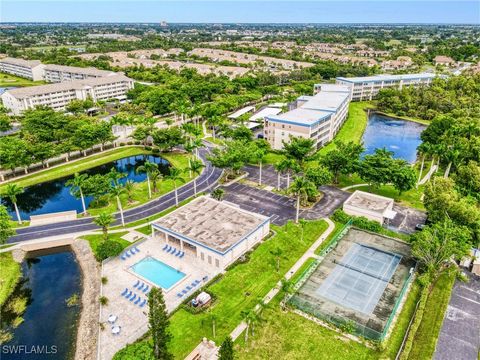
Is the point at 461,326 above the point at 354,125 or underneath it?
underneath

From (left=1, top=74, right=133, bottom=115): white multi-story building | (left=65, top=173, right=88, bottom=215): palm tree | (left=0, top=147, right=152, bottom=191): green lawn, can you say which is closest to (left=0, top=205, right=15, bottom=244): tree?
(left=65, top=173, right=88, bottom=215): palm tree

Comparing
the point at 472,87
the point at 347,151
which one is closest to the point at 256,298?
the point at 347,151

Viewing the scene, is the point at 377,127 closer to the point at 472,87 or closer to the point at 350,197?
the point at 472,87

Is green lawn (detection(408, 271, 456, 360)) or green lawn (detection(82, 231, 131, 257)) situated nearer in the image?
green lawn (detection(408, 271, 456, 360))

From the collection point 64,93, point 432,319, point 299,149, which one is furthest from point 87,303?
point 64,93

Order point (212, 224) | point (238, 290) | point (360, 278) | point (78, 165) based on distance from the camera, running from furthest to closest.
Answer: point (78, 165) < point (212, 224) < point (360, 278) < point (238, 290)

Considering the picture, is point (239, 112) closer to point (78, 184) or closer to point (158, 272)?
point (78, 184)

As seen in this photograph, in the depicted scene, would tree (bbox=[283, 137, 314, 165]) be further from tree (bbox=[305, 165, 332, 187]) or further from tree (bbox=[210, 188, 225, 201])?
tree (bbox=[210, 188, 225, 201])
